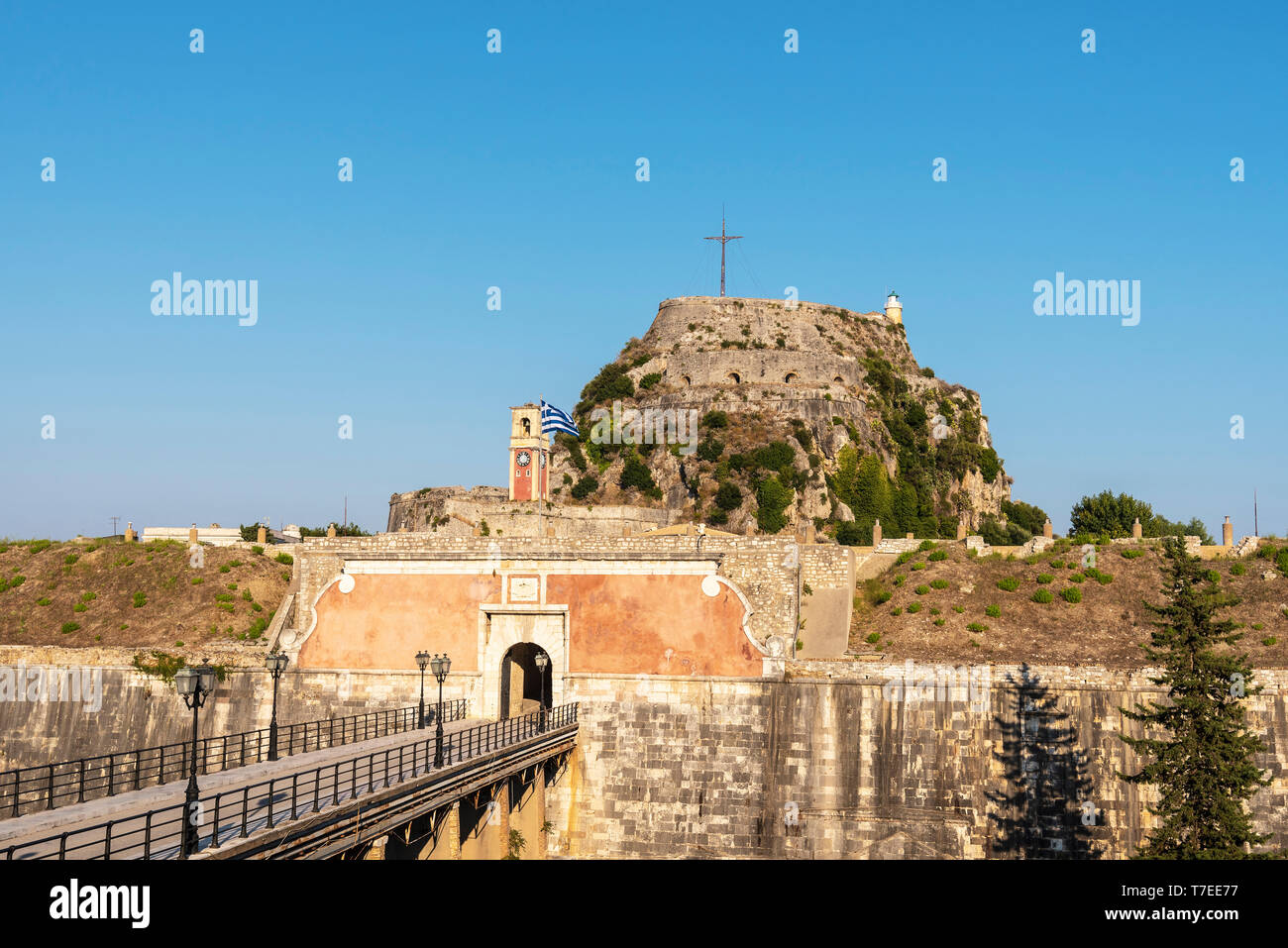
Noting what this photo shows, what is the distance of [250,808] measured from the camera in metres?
18.4

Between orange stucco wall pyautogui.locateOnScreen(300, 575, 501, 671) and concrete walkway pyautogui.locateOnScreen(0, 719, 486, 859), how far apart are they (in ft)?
27.1

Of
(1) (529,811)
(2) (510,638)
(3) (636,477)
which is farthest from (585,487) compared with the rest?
(1) (529,811)

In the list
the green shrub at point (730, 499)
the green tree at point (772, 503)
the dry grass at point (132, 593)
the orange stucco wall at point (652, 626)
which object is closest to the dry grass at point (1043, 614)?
the orange stucco wall at point (652, 626)

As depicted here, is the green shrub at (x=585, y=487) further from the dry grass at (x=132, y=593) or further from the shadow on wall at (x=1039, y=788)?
the shadow on wall at (x=1039, y=788)

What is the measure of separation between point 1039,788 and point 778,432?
42.6 meters

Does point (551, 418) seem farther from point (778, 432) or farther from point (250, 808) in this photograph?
point (250, 808)

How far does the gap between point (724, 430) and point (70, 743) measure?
44451 mm

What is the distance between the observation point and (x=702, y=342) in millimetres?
80500

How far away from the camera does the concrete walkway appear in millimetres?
15242

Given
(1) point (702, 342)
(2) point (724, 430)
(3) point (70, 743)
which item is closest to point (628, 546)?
(3) point (70, 743)

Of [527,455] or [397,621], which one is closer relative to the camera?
[397,621]
